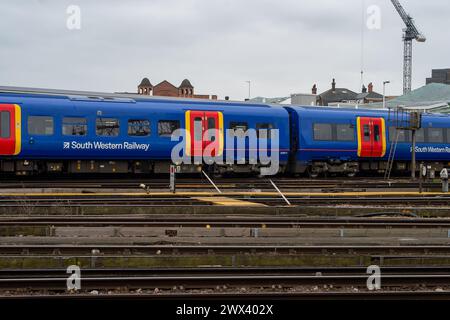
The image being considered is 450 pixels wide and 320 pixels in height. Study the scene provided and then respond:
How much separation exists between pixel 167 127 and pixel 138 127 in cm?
121

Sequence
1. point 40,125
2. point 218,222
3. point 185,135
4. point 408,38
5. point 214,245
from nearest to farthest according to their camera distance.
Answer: point 214,245 → point 218,222 → point 40,125 → point 185,135 → point 408,38

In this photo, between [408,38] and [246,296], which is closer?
[246,296]

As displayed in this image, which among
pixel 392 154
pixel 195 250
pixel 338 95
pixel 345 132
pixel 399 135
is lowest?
pixel 195 250

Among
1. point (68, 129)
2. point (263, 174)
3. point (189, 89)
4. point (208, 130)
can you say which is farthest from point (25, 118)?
point (189, 89)

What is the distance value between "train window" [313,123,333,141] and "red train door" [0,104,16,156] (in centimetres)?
1289

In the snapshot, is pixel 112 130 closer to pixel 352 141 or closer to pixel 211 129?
pixel 211 129

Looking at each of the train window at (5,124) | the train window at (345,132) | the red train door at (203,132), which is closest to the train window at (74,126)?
the train window at (5,124)

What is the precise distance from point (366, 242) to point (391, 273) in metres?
2.68

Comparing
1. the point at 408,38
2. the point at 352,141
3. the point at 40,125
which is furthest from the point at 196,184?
the point at 408,38

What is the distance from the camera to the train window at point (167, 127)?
78.0ft

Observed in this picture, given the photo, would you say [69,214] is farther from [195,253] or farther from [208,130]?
[208,130]

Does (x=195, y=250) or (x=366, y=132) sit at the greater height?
(x=366, y=132)

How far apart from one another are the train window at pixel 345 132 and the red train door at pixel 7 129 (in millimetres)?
14038

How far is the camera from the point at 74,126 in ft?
73.5
